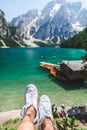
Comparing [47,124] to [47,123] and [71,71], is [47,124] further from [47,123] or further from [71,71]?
[71,71]

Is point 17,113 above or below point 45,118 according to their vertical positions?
below

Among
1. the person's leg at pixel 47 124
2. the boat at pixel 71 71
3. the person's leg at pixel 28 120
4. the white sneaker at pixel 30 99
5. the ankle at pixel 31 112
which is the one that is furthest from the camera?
the boat at pixel 71 71

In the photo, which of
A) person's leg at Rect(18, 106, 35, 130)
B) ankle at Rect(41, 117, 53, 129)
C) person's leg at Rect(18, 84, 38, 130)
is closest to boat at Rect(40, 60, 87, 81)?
person's leg at Rect(18, 84, 38, 130)

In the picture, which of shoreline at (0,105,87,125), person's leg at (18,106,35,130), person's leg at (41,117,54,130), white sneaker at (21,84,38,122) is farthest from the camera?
shoreline at (0,105,87,125)

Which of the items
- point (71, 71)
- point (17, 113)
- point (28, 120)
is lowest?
point (71, 71)

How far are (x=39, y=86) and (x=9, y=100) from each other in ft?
33.3

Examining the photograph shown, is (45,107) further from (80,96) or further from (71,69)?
(71,69)

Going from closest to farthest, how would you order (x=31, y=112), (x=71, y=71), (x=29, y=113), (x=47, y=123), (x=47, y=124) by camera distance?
(x=47, y=124)
(x=47, y=123)
(x=29, y=113)
(x=31, y=112)
(x=71, y=71)

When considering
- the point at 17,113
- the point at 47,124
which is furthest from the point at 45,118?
the point at 17,113

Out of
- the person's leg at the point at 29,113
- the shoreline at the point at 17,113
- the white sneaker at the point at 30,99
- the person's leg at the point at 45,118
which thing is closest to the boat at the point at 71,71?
the shoreline at the point at 17,113

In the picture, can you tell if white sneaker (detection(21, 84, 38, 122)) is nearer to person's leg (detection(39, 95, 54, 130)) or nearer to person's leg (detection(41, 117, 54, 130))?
person's leg (detection(39, 95, 54, 130))

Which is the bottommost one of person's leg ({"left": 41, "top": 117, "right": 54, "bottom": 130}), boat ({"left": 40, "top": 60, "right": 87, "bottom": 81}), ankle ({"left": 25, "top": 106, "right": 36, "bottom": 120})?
boat ({"left": 40, "top": 60, "right": 87, "bottom": 81})

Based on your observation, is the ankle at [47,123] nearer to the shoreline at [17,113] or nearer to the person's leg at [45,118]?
the person's leg at [45,118]

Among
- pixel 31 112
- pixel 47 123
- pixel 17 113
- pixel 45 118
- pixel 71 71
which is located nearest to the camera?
pixel 47 123
